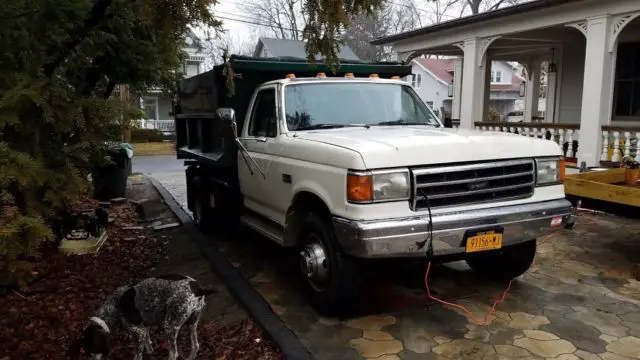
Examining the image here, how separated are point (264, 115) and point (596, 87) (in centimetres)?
676

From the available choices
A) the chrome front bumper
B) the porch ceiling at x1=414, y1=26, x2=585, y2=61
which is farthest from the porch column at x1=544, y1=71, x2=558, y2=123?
the chrome front bumper

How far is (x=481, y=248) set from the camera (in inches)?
154

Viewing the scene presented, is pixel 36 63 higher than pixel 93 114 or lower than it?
higher

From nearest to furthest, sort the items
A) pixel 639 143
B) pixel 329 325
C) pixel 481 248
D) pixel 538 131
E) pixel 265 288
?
1. pixel 481 248
2. pixel 329 325
3. pixel 265 288
4. pixel 639 143
5. pixel 538 131

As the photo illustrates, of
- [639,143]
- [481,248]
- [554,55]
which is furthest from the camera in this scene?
[554,55]

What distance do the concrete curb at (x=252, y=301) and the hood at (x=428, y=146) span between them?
138cm

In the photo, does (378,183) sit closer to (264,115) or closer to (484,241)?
(484,241)

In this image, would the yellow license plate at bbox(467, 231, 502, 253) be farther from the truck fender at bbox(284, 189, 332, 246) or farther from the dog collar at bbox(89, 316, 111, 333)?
the dog collar at bbox(89, 316, 111, 333)

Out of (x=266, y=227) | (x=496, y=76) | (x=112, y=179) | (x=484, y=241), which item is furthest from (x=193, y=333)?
(x=496, y=76)

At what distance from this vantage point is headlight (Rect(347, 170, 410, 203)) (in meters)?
3.69

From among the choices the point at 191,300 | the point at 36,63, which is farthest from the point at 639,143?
the point at 36,63

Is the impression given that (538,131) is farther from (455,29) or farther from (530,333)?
(530,333)

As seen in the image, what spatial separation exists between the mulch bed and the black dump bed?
152cm

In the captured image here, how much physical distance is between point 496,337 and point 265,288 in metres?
2.23
